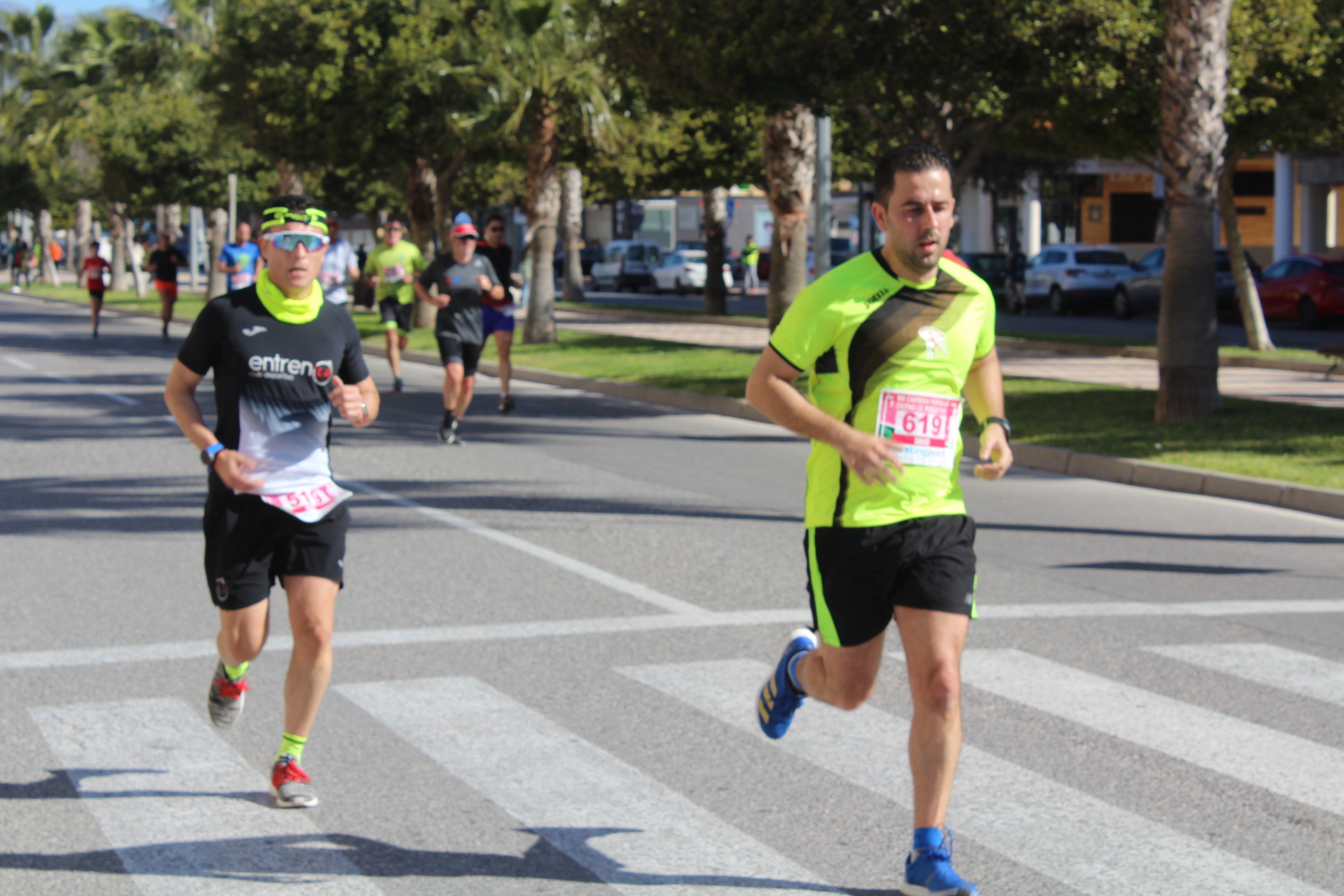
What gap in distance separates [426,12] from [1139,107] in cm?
1304

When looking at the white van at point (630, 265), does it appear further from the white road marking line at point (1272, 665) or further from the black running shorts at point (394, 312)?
the white road marking line at point (1272, 665)

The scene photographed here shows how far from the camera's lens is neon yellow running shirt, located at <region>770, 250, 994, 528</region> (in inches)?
163

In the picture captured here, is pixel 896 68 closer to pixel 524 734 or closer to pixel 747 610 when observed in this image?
pixel 747 610

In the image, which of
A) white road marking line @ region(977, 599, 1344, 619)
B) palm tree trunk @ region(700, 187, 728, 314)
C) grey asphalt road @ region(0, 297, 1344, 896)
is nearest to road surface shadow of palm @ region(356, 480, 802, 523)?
grey asphalt road @ region(0, 297, 1344, 896)

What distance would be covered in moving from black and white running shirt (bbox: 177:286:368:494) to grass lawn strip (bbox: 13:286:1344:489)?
8.16m

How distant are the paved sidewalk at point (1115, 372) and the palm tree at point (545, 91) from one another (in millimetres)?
2155

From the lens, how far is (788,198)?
21125 millimetres

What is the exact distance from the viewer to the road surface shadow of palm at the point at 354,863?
4238 millimetres

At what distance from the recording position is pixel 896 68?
17.3 meters

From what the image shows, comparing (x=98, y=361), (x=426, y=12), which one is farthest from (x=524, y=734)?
(x=426, y=12)

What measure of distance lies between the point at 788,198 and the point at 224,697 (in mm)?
16767

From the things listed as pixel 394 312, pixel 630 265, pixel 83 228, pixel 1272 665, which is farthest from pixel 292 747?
pixel 83 228

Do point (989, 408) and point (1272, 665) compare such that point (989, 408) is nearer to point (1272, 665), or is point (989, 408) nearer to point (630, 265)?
point (1272, 665)

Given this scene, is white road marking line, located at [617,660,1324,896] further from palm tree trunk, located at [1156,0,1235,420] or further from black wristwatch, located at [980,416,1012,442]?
palm tree trunk, located at [1156,0,1235,420]
